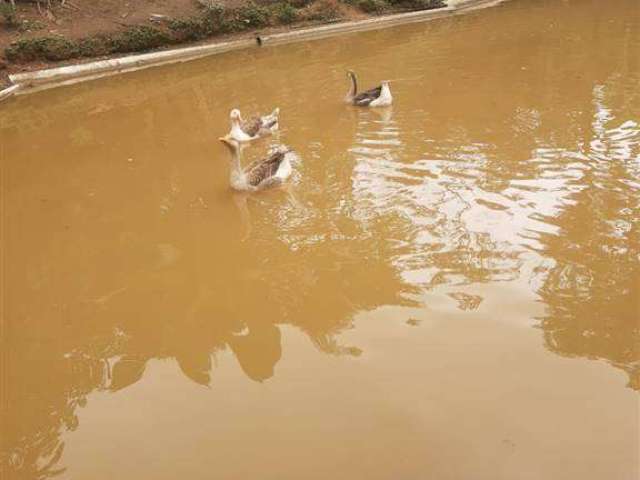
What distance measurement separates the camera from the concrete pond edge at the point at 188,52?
49.9 feet

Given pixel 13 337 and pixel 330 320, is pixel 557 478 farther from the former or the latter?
pixel 13 337

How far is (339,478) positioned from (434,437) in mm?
731

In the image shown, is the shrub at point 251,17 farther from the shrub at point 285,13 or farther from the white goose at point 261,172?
the white goose at point 261,172

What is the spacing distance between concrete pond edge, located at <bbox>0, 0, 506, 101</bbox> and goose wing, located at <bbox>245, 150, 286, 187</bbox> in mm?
9108

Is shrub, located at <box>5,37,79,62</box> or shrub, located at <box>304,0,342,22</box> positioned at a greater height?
shrub, located at <box>5,37,79,62</box>

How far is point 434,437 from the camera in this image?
4.12 metres

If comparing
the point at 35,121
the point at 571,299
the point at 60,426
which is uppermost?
the point at 35,121

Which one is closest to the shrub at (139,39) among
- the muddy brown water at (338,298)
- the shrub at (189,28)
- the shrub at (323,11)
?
the shrub at (189,28)

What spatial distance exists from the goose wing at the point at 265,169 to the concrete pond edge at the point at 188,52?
9108 mm

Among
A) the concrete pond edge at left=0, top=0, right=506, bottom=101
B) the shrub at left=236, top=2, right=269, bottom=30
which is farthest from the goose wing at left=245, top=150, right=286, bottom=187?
the shrub at left=236, top=2, right=269, bottom=30

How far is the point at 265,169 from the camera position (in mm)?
8281

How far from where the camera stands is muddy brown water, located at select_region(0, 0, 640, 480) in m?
4.20

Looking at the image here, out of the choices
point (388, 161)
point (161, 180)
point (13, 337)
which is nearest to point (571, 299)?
point (388, 161)

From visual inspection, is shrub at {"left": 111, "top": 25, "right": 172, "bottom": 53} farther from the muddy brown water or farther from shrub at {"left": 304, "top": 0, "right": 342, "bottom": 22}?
the muddy brown water
